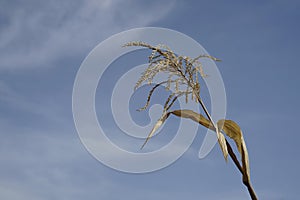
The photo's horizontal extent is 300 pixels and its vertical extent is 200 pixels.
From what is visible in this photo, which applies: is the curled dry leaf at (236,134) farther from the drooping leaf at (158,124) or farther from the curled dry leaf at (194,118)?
the drooping leaf at (158,124)

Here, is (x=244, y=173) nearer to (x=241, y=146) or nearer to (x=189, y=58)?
(x=241, y=146)

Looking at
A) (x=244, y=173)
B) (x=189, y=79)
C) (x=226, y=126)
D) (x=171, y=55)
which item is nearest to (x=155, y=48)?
(x=171, y=55)

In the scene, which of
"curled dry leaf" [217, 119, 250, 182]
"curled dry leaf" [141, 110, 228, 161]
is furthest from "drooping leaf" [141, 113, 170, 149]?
"curled dry leaf" [217, 119, 250, 182]

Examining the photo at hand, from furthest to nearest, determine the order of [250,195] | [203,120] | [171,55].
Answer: [203,120], [171,55], [250,195]

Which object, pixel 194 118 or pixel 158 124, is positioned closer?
pixel 158 124

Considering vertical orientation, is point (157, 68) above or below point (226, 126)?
above

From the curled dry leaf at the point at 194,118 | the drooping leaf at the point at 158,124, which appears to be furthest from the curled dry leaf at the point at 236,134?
the drooping leaf at the point at 158,124

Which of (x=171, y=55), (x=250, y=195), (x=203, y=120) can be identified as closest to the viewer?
(x=250, y=195)

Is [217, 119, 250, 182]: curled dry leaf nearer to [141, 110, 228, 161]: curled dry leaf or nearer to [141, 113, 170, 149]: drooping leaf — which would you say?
[141, 110, 228, 161]: curled dry leaf

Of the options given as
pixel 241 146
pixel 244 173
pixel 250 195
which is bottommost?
pixel 250 195

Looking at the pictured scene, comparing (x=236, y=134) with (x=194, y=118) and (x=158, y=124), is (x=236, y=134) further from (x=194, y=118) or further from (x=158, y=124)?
(x=158, y=124)

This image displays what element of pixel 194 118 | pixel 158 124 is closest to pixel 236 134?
pixel 194 118

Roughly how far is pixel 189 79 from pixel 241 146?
0.65 m

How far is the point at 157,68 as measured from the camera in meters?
2.85
